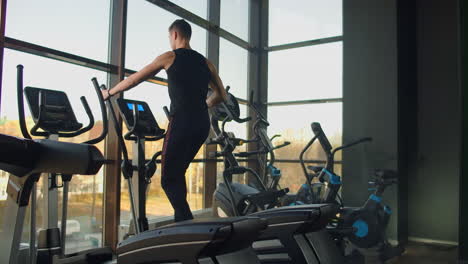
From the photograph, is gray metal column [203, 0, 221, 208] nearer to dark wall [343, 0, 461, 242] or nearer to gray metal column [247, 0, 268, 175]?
gray metal column [247, 0, 268, 175]

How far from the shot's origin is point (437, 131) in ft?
15.5

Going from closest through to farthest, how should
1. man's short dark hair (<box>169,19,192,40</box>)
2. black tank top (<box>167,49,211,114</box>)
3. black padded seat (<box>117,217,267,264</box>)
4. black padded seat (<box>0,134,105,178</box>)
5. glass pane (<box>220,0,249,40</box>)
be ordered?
black padded seat (<box>0,134,105,178</box>) → black padded seat (<box>117,217,267,264</box>) → black tank top (<box>167,49,211,114</box>) → man's short dark hair (<box>169,19,192,40</box>) → glass pane (<box>220,0,249,40</box>)

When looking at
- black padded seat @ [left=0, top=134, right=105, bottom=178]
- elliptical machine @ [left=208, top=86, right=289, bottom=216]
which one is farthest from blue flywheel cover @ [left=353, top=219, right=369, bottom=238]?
black padded seat @ [left=0, top=134, right=105, bottom=178]

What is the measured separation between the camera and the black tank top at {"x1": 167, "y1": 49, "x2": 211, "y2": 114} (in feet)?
8.73

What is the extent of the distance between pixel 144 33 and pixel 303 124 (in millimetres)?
2719

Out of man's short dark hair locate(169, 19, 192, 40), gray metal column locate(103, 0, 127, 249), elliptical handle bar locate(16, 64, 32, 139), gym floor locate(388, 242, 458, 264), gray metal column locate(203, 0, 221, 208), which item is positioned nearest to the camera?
elliptical handle bar locate(16, 64, 32, 139)

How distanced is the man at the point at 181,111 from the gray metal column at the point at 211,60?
285cm

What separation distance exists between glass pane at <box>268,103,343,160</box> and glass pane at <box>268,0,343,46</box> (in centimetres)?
105

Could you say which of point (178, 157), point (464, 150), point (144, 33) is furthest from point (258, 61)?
point (178, 157)

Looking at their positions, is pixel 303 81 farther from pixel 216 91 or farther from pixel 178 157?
pixel 178 157

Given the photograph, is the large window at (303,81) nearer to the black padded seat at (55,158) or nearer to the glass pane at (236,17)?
the glass pane at (236,17)

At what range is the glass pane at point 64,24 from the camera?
3.35 meters

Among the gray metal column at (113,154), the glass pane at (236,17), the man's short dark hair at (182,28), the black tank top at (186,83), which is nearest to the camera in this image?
the black tank top at (186,83)

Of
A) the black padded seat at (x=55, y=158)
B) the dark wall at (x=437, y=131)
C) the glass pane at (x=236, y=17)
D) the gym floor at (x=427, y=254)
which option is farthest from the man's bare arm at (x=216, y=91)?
the glass pane at (x=236, y=17)
